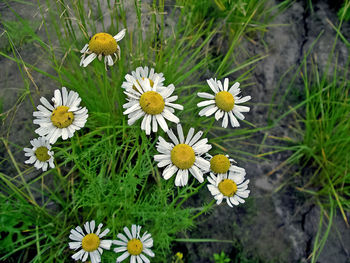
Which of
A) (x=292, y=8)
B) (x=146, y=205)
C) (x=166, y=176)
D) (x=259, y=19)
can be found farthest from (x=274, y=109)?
(x=166, y=176)

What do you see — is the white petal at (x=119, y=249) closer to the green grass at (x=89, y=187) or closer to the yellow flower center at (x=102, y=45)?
the green grass at (x=89, y=187)

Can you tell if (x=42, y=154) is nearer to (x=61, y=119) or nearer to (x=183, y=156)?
(x=61, y=119)

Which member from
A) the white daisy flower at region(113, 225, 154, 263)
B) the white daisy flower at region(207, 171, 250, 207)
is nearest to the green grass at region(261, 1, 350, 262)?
the white daisy flower at region(207, 171, 250, 207)

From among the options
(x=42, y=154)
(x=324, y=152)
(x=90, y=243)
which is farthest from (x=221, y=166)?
(x=324, y=152)

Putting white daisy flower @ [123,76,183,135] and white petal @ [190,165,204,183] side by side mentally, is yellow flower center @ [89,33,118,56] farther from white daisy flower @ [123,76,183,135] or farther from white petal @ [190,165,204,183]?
white petal @ [190,165,204,183]

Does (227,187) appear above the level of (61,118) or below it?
below

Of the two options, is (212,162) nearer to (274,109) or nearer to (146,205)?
(146,205)
